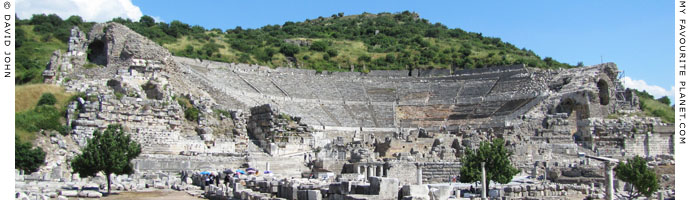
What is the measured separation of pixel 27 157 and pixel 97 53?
16.2 m

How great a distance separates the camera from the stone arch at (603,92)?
147 feet

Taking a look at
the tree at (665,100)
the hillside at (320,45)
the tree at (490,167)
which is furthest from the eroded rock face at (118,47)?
the tree at (665,100)

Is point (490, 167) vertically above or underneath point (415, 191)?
underneath

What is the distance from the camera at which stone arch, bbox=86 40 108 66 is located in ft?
114

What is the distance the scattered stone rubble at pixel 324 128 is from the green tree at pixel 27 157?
0.48 metres

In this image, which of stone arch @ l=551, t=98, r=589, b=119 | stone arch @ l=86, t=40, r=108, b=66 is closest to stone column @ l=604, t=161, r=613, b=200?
stone arch @ l=551, t=98, r=589, b=119

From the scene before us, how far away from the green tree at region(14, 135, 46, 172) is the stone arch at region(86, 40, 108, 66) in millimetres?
13873

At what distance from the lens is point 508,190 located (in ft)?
59.0

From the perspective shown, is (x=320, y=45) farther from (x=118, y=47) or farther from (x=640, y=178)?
(x=640, y=178)

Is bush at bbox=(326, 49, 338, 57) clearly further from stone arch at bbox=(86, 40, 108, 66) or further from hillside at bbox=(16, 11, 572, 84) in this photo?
stone arch at bbox=(86, 40, 108, 66)

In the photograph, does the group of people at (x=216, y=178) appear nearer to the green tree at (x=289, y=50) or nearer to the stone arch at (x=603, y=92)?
the stone arch at (x=603, y=92)

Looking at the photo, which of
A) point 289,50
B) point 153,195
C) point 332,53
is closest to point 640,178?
point 153,195

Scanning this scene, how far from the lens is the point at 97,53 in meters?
36.0

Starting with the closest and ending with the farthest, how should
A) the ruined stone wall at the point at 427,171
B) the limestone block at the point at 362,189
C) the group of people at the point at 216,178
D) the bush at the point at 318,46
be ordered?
the limestone block at the point at 362,189
the group of people at the point at 216,178
the ruined stone wall at the point at 427,171
the bush at the point at 318,46
